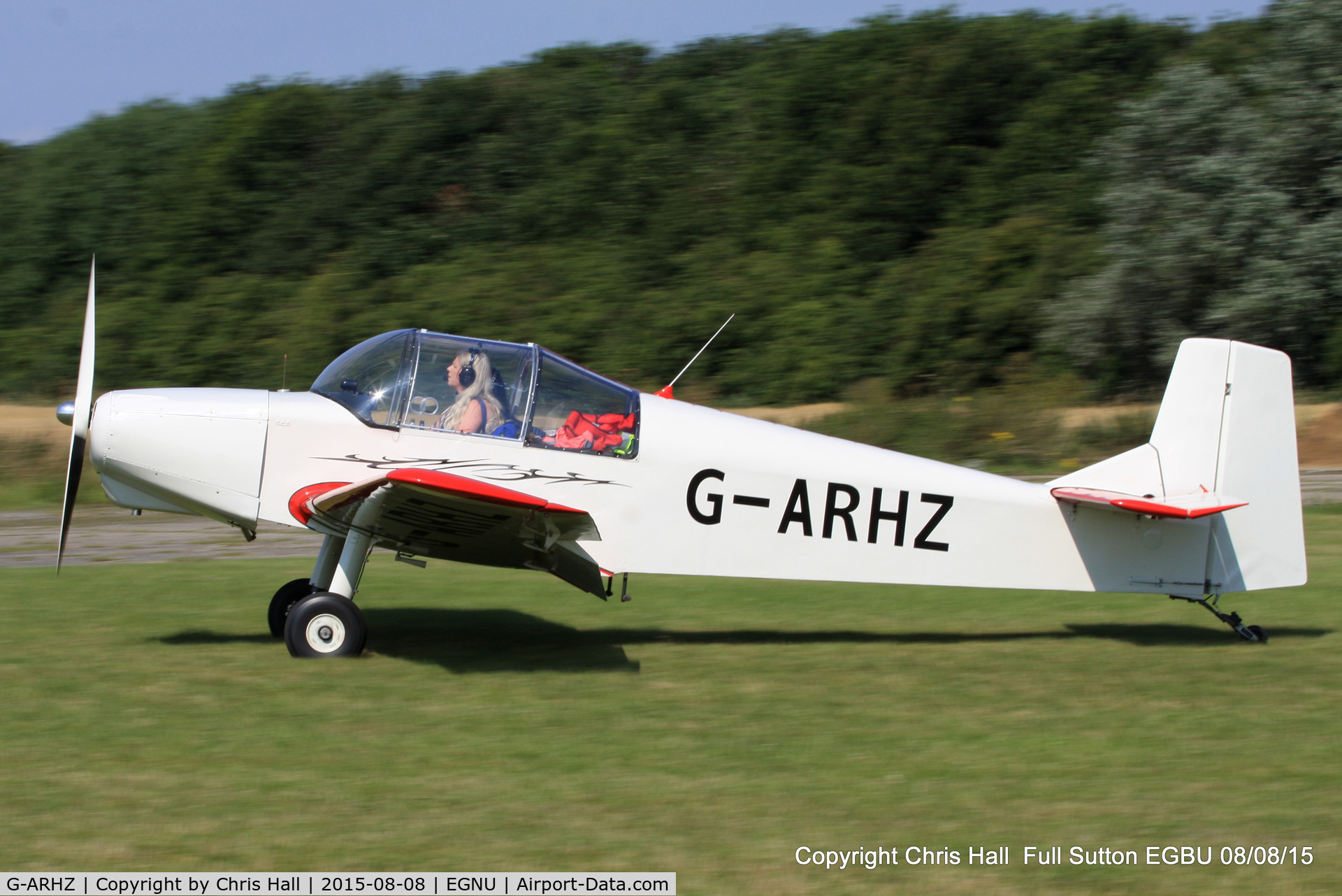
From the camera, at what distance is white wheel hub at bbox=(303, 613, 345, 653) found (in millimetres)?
6570

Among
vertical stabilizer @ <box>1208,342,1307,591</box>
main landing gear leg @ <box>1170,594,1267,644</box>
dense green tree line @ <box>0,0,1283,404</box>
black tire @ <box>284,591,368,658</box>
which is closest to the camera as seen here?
black tire @ <box>284,591,368,658</box>

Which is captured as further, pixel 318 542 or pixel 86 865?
pixel 318 542

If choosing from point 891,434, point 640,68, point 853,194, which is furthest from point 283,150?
point 891,434

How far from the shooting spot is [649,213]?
3070 centimetres

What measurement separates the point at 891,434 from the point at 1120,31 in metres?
18.5

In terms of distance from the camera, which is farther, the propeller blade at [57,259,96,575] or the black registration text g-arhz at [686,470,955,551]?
the black registration text g-arhz at [686,470,955,551]

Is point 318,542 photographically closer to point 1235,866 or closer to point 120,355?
point 1235,866

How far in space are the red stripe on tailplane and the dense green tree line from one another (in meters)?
19.5

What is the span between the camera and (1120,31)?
→ 104ft
